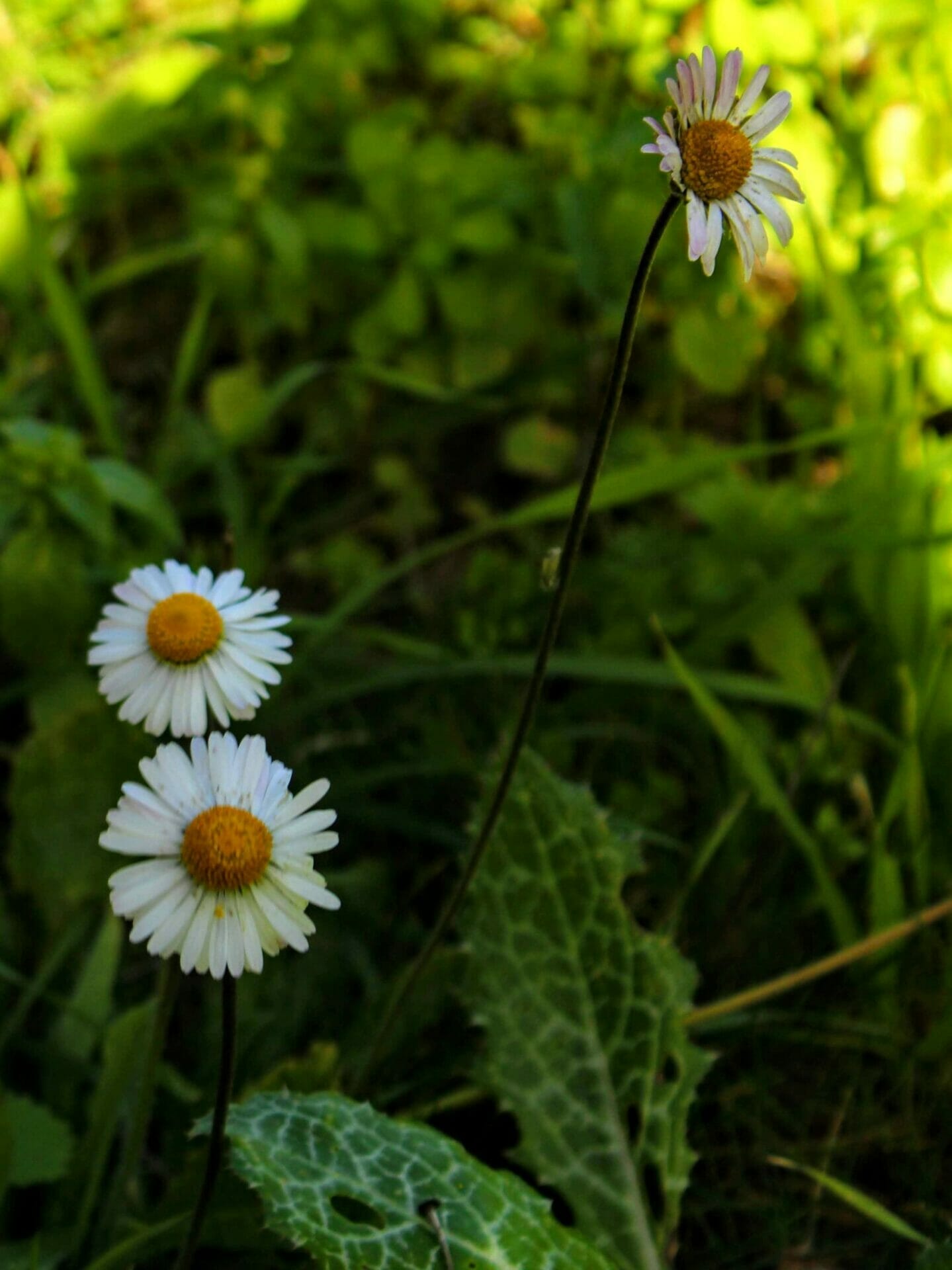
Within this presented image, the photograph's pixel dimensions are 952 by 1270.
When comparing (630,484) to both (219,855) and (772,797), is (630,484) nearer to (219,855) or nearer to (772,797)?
(772,797)

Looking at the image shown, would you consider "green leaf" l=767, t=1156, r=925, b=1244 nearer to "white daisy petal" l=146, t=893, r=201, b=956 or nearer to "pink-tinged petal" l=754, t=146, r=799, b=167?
"white daisy petal" l=146, t=893, r=201, b=956

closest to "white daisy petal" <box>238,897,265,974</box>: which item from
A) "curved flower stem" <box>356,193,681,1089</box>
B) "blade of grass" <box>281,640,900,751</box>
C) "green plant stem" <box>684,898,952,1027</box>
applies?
"curved flower stem" <box>356,193,681,1089</box>

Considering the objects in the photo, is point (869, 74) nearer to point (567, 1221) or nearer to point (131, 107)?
point (131, 107)

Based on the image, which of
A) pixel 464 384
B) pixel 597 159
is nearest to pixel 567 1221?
pixel 464 384

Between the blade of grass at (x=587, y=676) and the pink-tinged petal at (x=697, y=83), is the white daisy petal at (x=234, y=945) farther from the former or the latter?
the blade of grass at (x=587, y=676)

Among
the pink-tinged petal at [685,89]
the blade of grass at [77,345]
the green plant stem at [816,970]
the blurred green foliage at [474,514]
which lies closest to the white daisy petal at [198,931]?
the blurred green foliage at [474,514]

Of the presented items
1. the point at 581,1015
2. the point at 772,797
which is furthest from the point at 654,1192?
the point at 772,797
